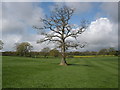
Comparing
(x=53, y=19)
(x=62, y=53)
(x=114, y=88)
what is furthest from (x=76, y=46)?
(x=114, y=88)

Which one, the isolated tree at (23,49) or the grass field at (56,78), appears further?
the isolated tree at (23,49)

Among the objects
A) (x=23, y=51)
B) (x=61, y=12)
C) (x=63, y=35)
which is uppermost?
(x=61, y=12)

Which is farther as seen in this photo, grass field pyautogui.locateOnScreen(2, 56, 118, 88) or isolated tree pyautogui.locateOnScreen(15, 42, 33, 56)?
isolated tree pyautogui.locateOnScreen(15, 42, 33, 56)

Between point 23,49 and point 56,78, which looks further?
point 23,49

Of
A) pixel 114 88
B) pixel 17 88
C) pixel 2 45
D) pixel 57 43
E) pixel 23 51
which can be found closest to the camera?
pixel 17 88

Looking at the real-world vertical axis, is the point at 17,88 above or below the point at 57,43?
below

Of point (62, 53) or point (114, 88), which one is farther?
point (62, 53)

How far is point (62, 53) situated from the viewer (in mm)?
36656

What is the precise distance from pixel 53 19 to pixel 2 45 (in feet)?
232

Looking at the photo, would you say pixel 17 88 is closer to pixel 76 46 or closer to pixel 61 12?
pixel 76 46

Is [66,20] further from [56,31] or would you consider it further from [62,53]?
[62,53]

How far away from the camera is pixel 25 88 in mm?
10773

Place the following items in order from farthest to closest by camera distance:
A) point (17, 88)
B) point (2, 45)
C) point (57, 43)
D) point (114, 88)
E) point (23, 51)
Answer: point (23, 51) → point (2, 45) → point (57, 43) → point (114, 88) → point (17, 88)

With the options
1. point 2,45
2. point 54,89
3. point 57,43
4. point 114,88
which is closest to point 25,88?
point 54,89
